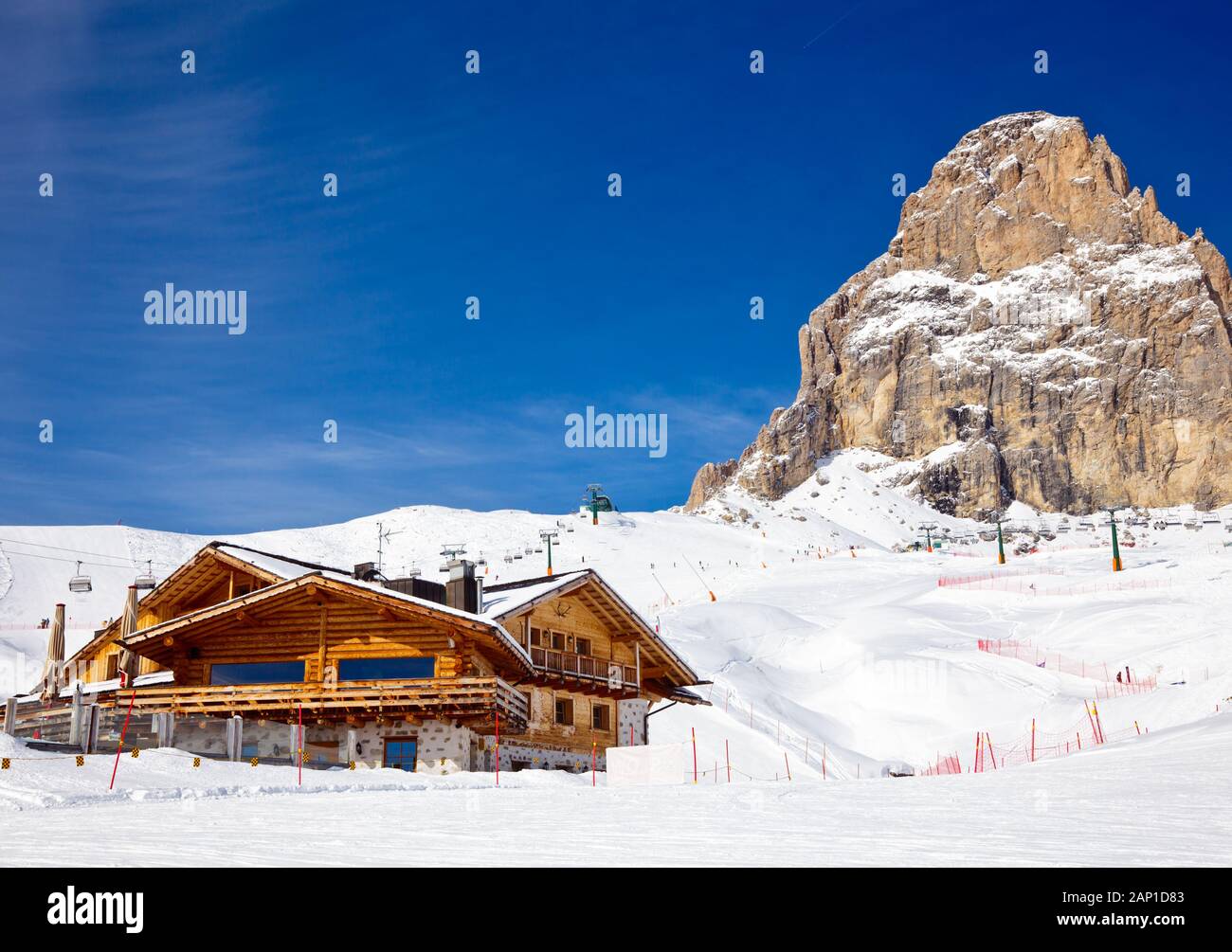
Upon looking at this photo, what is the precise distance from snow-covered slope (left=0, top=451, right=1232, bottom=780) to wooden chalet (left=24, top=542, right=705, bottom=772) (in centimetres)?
636

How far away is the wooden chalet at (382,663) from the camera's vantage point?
29164mm

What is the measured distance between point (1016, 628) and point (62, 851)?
60.5 metres

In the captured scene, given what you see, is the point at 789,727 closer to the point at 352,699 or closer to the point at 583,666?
the point at 583,666

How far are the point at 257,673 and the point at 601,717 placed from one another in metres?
10.7

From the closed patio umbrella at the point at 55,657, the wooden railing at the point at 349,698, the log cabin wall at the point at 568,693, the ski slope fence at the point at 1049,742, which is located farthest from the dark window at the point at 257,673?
the ski slope fence at the point at 1049,742

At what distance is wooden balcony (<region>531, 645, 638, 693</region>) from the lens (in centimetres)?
3306

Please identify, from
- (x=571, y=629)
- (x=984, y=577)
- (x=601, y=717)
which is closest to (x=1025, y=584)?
(x=984, y=577)

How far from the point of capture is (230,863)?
7793mm

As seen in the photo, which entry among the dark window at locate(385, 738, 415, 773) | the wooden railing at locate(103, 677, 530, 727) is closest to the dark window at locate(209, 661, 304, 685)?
the wooden railing at locate(103, 677, 530, 727)

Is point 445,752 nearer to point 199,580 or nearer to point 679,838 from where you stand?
point 199,580

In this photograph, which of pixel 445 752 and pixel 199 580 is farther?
pixel 199 580

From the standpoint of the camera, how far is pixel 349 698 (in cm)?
2905

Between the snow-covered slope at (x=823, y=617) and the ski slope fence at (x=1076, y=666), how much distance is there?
629mm
